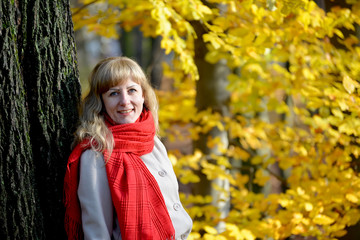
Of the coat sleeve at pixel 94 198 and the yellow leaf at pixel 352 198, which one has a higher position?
the coat sleeve at pixel 94 198

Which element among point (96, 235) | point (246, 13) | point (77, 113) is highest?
point (246, 13)

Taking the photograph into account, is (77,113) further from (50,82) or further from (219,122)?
(219,122)

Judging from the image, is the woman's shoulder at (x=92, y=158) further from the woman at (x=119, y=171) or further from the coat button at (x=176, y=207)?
the coat button at (x=176, y=207)

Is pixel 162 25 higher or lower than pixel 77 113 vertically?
higher

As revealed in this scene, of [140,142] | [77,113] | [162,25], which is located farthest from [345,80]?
[77,113]

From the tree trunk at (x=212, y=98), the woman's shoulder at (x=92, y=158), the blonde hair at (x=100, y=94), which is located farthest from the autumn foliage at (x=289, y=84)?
the woman's shoulder at (x=92, y=158)

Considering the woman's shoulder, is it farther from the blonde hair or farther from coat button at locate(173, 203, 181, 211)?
coat button at locate(173, 203, 181, 211)

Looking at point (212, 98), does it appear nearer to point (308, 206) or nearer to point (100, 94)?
point (308, 206)

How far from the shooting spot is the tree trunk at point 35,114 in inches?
76.3

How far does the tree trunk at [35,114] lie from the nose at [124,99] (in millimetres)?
267

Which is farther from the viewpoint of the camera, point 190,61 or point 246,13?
point 246,13

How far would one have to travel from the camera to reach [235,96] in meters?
5.42

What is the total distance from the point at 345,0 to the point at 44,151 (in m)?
3.01

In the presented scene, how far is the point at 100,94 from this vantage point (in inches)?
87.8
